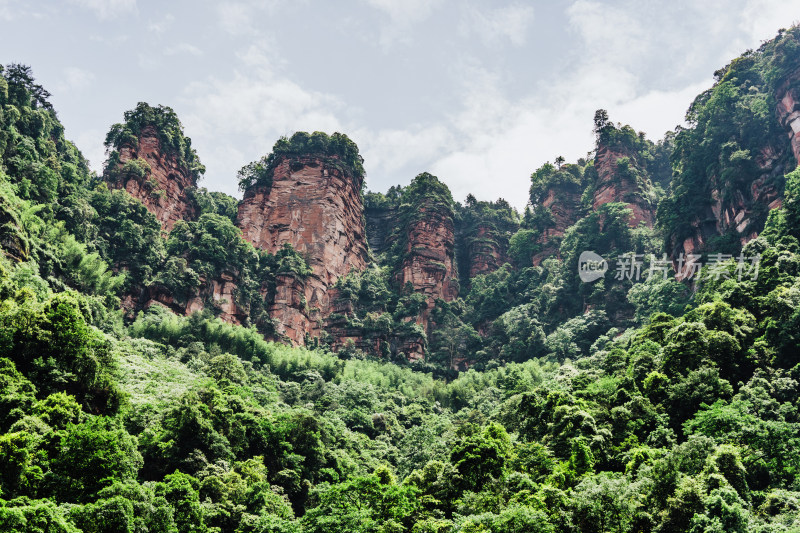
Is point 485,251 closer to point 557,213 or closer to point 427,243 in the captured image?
point 427,243

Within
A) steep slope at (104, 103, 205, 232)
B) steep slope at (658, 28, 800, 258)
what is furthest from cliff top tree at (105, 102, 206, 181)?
steep slope at (658, 28, 800, 258)

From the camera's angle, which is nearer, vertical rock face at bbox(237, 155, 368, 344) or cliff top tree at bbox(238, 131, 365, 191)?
vertical rock face at bbox(237, 155, 368, 344)

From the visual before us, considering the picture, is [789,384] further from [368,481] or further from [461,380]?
[461,380]

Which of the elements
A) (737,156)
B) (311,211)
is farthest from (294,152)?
(737,156)

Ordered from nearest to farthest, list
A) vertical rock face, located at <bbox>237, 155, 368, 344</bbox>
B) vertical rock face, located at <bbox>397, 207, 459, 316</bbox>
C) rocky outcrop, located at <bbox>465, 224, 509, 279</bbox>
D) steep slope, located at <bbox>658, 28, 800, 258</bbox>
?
steep slope, located at <bbox>658, 28, 800, 258</bbox>
vertical rock face, located at <bbox>237, 155, 368, 344</bbox>
vertical rock face, located at <bbox>397, 207, 459, 316</bbox>
rocky outcrop, located at <bbox>465, 224, 509, 279</bbox>

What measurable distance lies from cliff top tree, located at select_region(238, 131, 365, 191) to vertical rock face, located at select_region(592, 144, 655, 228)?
24.8 meters

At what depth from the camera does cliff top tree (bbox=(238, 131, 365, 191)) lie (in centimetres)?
5869


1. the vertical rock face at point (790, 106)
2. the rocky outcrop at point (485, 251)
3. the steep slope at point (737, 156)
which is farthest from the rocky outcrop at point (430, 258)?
the vertical rock face at point (790, 106)

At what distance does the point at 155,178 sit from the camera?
50.4m

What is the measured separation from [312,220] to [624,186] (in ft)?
94.2

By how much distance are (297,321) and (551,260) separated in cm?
2293

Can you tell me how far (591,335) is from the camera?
4388 centimetres

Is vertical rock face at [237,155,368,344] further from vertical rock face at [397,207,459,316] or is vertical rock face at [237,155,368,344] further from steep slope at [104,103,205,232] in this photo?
steep slope at [104,103,205,232]

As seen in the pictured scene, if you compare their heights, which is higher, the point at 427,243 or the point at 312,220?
the point at 427,243
